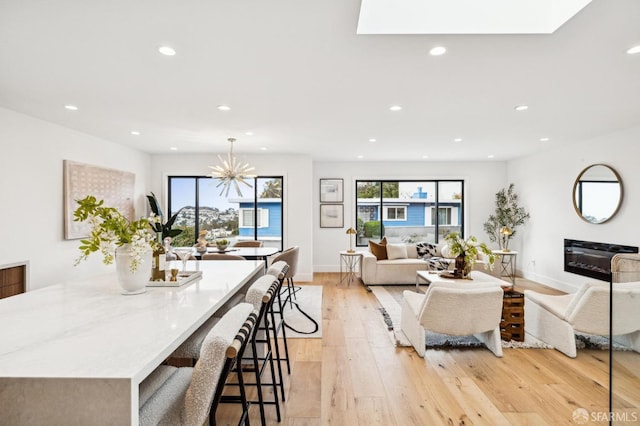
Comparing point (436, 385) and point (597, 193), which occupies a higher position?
point (597, 193)

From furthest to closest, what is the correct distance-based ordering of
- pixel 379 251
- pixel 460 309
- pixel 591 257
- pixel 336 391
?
pixel 379 251
pixel 591 257
pixel 460 309
pixel 336 391

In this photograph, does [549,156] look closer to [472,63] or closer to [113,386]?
[472,63]

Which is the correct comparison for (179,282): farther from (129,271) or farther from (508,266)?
(508,266)

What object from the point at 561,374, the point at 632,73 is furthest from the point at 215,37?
the point at 561,374

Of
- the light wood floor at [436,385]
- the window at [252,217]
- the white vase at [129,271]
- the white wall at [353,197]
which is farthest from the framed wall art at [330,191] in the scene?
the white vase at [129,271]

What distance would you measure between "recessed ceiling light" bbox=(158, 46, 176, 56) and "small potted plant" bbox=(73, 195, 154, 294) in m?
1.20

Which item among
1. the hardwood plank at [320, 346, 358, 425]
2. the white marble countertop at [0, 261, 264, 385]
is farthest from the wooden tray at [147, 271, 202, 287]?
the hardwood plank at [320, 346, 358, 425]

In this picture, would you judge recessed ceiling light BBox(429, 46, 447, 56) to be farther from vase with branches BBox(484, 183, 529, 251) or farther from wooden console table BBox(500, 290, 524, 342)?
vase with branches BBox(484, 183, 529, 251)

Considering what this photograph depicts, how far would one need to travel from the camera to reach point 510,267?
686 cm

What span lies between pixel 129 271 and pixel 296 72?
1925mm

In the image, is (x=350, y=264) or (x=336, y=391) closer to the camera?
(x=336, y=391)

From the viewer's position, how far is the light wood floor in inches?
83.5

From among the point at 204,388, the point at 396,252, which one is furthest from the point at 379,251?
the point at 204,388

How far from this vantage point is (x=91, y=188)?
4805mm
